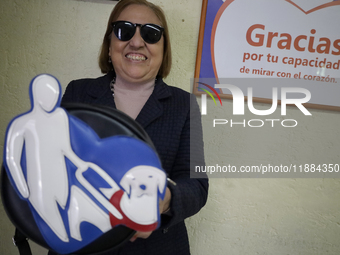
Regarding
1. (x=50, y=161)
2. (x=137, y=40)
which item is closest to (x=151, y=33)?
(x=137, y=40)

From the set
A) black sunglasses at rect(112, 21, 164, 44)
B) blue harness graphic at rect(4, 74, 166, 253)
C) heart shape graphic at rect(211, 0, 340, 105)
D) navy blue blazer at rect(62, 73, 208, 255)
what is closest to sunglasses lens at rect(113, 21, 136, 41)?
black sunglasses at rect(112, 21, 164, 44)

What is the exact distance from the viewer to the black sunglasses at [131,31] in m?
0.78

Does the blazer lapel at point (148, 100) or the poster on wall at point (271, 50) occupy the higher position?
the poster on wall at point (271, 50)

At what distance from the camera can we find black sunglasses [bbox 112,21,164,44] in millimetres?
782

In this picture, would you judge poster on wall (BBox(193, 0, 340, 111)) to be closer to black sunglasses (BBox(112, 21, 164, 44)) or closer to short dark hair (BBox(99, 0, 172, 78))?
short dark hair (BBox(99, 0, 172, 78))

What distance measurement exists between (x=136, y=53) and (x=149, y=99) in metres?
0.14

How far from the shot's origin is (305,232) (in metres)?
1.27

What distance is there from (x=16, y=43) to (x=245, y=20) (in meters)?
1.02

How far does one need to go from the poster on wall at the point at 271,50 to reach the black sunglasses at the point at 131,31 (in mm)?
405

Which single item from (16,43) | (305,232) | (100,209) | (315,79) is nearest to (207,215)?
(305,232)

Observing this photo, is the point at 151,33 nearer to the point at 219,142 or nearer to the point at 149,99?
the point at 149,99

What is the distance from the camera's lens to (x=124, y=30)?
783 mm

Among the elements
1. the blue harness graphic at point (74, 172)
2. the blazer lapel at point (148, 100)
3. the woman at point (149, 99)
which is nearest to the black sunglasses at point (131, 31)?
the woman at point (149, 99)

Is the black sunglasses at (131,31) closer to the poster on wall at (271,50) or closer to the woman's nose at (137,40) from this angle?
the woman's nose at (137,40)
